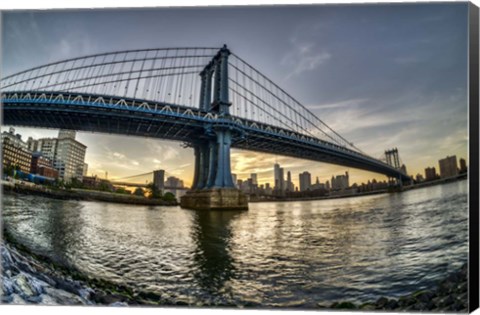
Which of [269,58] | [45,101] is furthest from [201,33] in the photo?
[45,101]

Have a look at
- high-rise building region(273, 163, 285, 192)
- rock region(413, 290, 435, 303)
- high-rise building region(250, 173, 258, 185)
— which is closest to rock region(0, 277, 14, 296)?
high-rise building region(250, 173, 258, 185)

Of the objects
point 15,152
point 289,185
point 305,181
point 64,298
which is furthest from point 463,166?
point 15,152

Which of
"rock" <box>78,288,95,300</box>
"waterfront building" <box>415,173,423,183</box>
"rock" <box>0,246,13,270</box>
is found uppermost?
"waterfront building" <box>415,173,423,183</box>

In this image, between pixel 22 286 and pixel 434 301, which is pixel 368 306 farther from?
pixel 22 286

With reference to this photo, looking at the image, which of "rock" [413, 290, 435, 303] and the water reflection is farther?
the water reflection

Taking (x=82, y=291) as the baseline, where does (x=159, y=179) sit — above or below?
above

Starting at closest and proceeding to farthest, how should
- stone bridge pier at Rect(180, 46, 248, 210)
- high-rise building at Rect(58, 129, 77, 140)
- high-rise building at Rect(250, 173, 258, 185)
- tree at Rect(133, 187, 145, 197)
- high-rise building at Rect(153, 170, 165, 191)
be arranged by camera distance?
high-rise building at Rect(250, 173, 258, 185) → high-rise building at Rect(58, 129, 77, 140) → high-rise building at Rect(153, 170, 165, 191) → tree at Rect(133, 187, 145, 197) → stone bridge pier at Rect(180, 46, 248, 210)

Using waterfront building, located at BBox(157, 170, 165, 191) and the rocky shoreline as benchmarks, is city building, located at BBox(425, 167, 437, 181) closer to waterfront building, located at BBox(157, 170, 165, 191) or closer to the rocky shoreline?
the rocky shoreline
